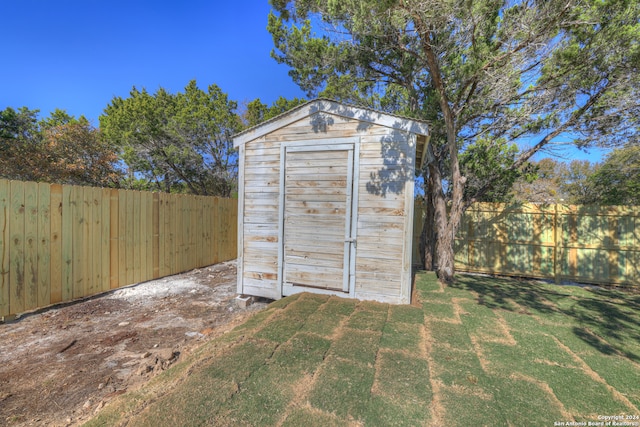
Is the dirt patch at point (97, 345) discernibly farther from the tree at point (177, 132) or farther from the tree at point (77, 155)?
the tree at point (77, 155)

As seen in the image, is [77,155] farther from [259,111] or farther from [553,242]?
[553,242]

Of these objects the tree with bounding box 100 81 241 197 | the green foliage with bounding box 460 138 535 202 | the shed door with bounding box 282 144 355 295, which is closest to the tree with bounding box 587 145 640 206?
the green foliage with bounding box 460 138 535 202

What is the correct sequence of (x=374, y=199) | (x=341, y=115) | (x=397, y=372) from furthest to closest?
(x=341, y=115)
(x=374, y=199)
(x=397, y=372)

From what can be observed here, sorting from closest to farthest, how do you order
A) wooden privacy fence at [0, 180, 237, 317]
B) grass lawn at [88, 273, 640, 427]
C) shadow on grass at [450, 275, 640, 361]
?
grass lawn at [88, 273, 640, 427]
shadow on grass at [450, 275, 640, 361]
wooden privacy fence at [0, 180, 237, 317]

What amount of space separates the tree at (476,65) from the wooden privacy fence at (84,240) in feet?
15.8

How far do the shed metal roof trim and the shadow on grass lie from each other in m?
2.99

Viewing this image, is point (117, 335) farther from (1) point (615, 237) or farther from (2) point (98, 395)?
(1) point (615, 237)

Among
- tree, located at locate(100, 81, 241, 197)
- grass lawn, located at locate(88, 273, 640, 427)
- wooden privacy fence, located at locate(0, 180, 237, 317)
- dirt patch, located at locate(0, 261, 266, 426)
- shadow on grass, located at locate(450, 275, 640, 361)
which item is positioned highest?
tree, located at locate(100, 81, 241, 197)

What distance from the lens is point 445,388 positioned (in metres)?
1.94

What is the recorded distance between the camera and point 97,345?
10.2 ft

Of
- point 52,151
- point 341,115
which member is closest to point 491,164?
point 341,115

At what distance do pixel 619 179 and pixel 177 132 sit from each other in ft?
51.5

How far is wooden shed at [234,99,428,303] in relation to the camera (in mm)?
3781

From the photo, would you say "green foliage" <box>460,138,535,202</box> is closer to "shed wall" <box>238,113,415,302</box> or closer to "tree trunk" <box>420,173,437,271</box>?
"tree trunk" <box>420,173,437,271</box>
